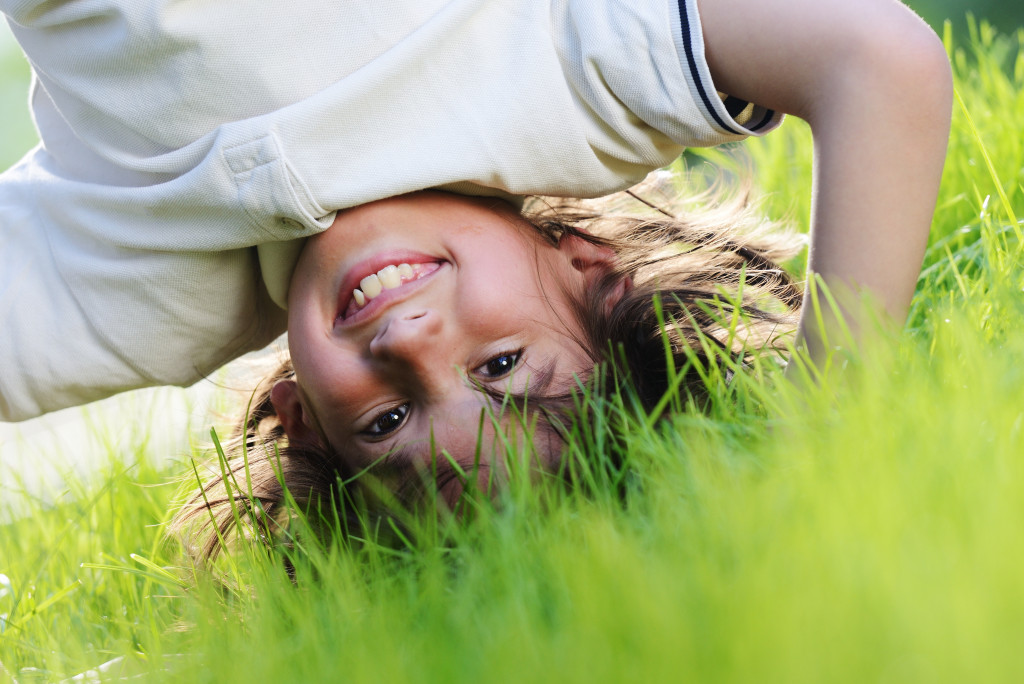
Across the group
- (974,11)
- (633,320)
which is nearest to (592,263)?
(633,320)

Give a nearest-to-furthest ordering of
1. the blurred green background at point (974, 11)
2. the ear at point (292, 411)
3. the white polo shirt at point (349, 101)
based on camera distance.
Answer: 1. the white polo shirt at point (349, 101)
2. the ear at point (292, 411)
3. the blurred green background at point (974, 11)

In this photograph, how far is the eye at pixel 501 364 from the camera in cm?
126

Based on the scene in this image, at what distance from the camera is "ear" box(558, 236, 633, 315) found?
4.79 ft

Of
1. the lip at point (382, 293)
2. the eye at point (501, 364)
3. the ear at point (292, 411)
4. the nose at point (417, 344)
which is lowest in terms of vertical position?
the ear at point (292, 411)

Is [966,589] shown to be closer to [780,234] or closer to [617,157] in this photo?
[617,157]

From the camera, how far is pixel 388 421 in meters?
1.33

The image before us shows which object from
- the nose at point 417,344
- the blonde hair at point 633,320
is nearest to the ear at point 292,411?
the blonde hair at point 633,320

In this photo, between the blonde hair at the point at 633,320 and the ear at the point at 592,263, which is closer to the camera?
the blonde hair at the point at 633,320

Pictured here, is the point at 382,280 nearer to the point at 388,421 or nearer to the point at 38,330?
the point at 388,421

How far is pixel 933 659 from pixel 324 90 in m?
1.03

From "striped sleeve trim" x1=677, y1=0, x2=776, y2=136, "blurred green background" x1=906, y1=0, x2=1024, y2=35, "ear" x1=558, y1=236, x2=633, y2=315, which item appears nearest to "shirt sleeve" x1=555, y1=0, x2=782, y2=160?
"striped sleeve trim" x1=677, y1=0, x2=776, y2=136

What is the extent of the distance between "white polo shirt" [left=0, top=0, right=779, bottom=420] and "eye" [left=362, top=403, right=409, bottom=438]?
0.88 feet

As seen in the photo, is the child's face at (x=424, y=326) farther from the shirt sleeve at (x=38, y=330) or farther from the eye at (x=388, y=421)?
the shirt sleeve at (x=38, y=330)

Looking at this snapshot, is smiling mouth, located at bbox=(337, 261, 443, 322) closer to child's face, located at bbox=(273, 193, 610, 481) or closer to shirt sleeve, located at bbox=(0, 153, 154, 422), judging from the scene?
child's face, located at bbox=(273, 193, 610, 481)
